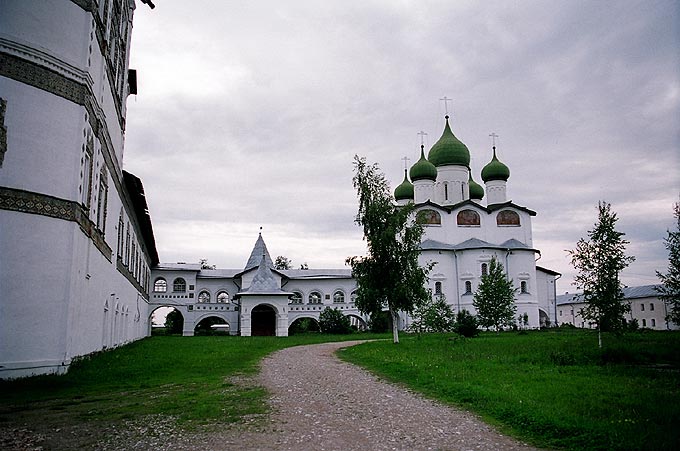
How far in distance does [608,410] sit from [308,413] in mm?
3967

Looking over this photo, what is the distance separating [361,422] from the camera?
7.59 meters

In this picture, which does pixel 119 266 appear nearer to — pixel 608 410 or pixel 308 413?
pixel 308 413

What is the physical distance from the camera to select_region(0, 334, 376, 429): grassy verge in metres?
7.96

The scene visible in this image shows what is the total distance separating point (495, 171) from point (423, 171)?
5922mm

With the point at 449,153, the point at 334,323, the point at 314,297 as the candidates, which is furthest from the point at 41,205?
the point at 449,153

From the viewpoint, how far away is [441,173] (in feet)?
162

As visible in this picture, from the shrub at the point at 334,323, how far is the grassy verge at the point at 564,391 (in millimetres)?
27171

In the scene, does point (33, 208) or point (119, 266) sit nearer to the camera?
point (33, 208)

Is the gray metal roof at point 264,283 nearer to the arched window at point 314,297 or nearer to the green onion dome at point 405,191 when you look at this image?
the arched window at point 314,297

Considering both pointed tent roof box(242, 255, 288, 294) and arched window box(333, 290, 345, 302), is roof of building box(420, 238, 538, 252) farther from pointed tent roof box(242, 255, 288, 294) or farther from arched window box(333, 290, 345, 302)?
pointed tent roof box(242, 255, 288, 294)

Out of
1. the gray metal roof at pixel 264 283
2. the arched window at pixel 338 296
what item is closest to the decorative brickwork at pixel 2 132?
the gray metal roof at pixel 264 283

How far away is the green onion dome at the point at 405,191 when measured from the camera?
51.2 m

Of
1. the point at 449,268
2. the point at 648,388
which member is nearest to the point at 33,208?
the point at 648,388

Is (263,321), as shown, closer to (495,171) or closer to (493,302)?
(493,302)
